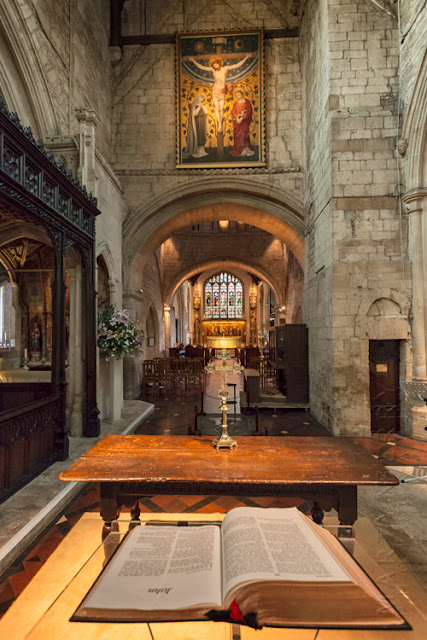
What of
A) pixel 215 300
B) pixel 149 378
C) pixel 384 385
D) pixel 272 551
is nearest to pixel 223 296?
pixel 215 300

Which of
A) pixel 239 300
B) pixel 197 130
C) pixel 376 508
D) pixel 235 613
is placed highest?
pixel 197 130

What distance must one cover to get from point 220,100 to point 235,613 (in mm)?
10194

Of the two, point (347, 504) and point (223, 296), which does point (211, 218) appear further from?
point (223, 296)

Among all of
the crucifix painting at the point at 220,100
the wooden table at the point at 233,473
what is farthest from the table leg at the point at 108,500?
the crucifix painting at the point at 220,100

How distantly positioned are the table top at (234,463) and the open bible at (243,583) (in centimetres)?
48

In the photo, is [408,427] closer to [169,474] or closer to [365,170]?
[365,170]

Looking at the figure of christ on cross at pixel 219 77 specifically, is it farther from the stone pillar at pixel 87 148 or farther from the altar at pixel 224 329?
the altar at pixel 224 329

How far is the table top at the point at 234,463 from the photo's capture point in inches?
70.2

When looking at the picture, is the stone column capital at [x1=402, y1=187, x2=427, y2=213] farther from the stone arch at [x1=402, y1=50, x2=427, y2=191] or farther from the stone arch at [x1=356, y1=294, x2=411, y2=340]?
the stone arch at [x1=356, y1=294, x2=411, y2=340]

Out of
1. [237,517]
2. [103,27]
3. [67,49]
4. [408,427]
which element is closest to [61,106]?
[67,49]

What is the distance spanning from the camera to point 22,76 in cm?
560

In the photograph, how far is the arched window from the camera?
27.8 metres

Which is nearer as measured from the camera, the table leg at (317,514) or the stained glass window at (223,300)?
the table leg at (317,514)

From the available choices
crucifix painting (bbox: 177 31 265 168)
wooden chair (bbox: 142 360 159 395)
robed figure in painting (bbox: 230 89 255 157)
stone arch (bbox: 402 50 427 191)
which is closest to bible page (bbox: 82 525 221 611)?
stone arch (bbox: 402 50 427 191)
